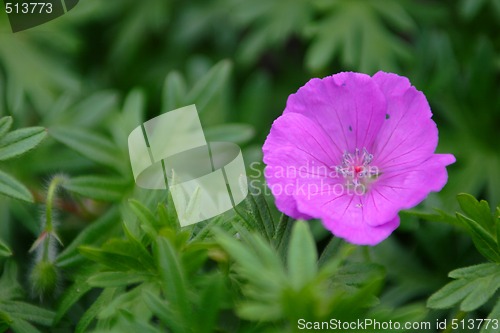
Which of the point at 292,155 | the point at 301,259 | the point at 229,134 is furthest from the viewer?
the point at 229,134

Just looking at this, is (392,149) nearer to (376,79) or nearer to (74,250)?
(376,79)

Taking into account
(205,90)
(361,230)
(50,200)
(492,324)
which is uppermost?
(205,90)

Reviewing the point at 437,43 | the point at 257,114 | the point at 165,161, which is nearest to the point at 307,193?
the point at 165,161

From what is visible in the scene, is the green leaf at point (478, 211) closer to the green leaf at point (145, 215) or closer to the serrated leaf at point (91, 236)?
the green leaf at point (145, 215)

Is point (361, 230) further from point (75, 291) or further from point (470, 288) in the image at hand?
point (75, 291)

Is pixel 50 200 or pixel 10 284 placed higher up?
pixel 50 200

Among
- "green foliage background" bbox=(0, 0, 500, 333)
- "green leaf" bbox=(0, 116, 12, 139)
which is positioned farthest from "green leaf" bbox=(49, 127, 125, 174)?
"green leaf" bbox=(0, 116, 12, 139)

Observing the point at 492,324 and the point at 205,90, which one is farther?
the point at 205,90

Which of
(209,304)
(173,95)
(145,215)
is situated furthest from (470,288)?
(173,95)
